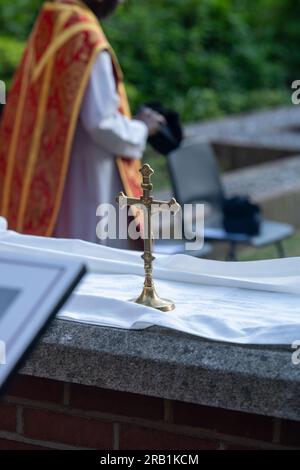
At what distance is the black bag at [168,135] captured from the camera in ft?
17.0

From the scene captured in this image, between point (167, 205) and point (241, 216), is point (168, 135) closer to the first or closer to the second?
point (241, 216)

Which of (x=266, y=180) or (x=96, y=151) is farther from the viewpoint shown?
(x=266, y=180)

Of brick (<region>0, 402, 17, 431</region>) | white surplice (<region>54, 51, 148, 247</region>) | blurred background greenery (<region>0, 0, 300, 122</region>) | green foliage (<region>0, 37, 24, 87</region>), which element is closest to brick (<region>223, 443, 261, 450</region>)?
brick (<region>0, 402, 17, 431</region>)

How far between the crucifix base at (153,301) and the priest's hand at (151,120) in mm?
2816

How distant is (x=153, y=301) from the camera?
241 cm

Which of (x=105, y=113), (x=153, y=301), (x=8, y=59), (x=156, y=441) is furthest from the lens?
(x=8, y=59)

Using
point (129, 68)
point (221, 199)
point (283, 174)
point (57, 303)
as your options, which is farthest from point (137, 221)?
Result: point (129, 68)

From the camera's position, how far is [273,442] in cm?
222

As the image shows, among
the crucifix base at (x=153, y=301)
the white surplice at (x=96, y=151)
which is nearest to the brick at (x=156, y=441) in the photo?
the crucifix base at (x=153, y=301)

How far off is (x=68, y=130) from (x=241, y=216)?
1702 millimetres

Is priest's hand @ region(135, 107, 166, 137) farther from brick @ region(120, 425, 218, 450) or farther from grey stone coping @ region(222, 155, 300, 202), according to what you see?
brick @ region(120, 425, 218, 450)

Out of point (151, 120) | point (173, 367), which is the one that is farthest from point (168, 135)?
point (173, 367)
